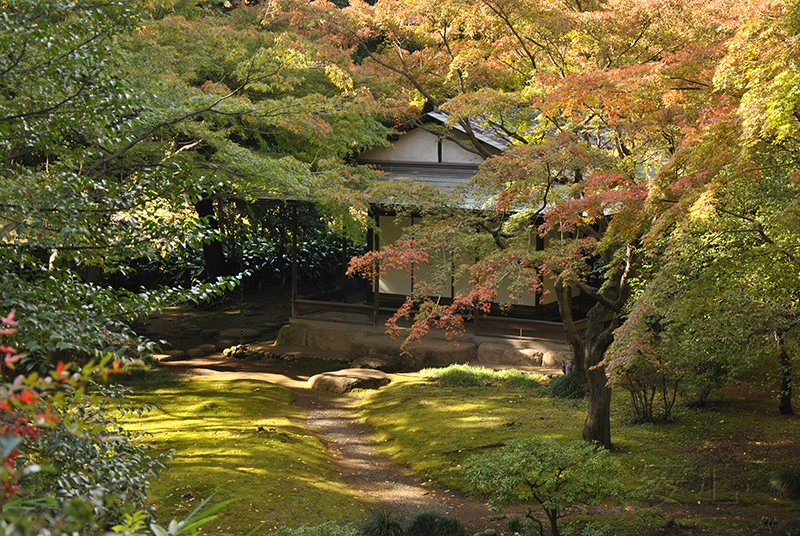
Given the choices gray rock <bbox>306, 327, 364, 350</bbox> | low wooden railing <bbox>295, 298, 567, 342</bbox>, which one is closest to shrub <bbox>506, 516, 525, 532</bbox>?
low wooden railing <bbox>295, 298, 567, 342</bbox>

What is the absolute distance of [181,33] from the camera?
12.1 meters

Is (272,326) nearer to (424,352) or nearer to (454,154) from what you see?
(424,352)

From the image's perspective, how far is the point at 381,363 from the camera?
14.8 metres

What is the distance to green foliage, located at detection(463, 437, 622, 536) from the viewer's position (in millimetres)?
6087

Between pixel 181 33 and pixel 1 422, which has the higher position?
pixel 181 33

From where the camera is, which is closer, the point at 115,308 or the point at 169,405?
the point at 115,308

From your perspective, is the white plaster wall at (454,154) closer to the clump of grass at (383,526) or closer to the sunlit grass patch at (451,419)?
the sunlit grass patch at (451,419)

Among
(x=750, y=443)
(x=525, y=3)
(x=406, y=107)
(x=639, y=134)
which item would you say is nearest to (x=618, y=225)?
(x=639, y=134)

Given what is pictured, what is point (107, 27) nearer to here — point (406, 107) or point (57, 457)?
point (57, 457)

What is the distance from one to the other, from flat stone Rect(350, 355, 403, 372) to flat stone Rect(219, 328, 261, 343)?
413 centimetres

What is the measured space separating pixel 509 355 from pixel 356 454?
554 cm

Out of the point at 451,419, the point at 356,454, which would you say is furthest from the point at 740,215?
the point at 356,454

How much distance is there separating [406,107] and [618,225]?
7667 mm

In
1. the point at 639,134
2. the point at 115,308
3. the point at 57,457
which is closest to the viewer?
the point at 57,457
